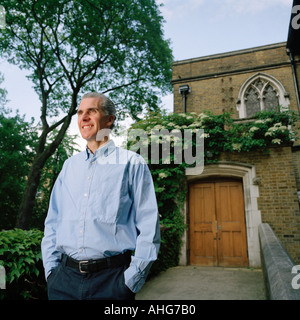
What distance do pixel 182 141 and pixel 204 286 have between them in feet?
13.9

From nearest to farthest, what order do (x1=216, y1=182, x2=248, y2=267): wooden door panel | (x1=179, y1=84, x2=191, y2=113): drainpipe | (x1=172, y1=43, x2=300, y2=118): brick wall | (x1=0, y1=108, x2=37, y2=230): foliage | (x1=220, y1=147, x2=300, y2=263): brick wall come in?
(x1=220, y1=147, x2=300, y2=263): brick wall, (x1=216, y1=182, x2=248, y2=267): wooden door panel, (x1=172, y1=43, x2=300, y2=118): brick wall, (x1=179, y1=84, x2=191, y2=113): drainpipe, (x1=0, y1=108, x2=37, y2=230): foliage

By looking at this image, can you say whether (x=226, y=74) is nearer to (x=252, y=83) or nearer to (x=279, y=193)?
(x=252, y=83)

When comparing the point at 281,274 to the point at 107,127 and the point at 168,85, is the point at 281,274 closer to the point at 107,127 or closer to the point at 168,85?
the point at 107,127

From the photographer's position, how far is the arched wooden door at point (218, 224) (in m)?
7.38

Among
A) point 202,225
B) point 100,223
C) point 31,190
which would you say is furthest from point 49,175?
point 100,223

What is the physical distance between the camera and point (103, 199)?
63.3 inches

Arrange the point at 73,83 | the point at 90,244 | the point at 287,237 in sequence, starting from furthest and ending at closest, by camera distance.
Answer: the point at 73,83 → the point at 287,237 → the point at 90,244

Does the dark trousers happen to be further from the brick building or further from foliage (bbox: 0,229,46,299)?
the brick building

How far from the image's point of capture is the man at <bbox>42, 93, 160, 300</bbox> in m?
1.42

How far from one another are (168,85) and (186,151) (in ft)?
25.7

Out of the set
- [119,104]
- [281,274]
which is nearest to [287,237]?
[281,274]

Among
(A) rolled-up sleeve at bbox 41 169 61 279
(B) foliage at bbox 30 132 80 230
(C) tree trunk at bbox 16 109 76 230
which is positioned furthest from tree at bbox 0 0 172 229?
(A) rolled-up sleeve at bbox 41 169 61 279

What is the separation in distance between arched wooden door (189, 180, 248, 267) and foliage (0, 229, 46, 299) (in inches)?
231

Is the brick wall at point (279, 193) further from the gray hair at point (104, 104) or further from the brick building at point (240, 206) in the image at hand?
the gray hair at point (104, 104)
